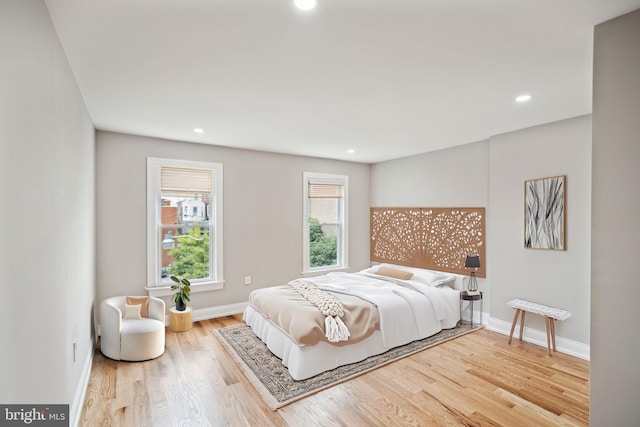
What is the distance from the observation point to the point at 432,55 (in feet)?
6.64

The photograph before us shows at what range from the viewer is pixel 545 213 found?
361 cm

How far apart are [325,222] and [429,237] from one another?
183 cm

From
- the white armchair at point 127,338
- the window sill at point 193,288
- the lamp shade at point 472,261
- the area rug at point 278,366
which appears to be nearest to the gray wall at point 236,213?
the window sill at point 193,288

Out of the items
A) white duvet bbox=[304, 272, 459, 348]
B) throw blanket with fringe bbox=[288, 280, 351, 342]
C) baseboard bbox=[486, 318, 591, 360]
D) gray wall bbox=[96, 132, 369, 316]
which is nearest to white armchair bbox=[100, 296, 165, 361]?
gray wall bbox=[96, 132, 369, 316]

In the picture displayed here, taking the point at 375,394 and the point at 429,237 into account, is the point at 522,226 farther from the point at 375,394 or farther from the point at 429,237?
the point at 375,394

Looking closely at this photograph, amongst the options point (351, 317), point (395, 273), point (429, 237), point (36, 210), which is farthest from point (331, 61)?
point (429, 237)

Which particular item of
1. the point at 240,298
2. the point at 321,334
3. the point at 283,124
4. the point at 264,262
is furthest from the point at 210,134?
the point at 321,334

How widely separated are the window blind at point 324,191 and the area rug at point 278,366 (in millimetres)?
2506

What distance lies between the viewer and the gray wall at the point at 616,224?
1631 millimetres

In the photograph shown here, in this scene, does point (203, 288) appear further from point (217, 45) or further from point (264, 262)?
point (217, 45)

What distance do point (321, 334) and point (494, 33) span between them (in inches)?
102

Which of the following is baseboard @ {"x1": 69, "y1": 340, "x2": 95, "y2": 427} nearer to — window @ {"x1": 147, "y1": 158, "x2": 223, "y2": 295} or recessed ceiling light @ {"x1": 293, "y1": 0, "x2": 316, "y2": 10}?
window @ {"x1": 147, "y1": 158, "x2": 223, "y2": 295}

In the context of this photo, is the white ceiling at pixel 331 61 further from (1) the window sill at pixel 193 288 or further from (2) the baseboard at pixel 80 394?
(2) the baseboard at pixel 80 394

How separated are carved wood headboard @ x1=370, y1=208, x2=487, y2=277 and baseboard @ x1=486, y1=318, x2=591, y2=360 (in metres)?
0.65
